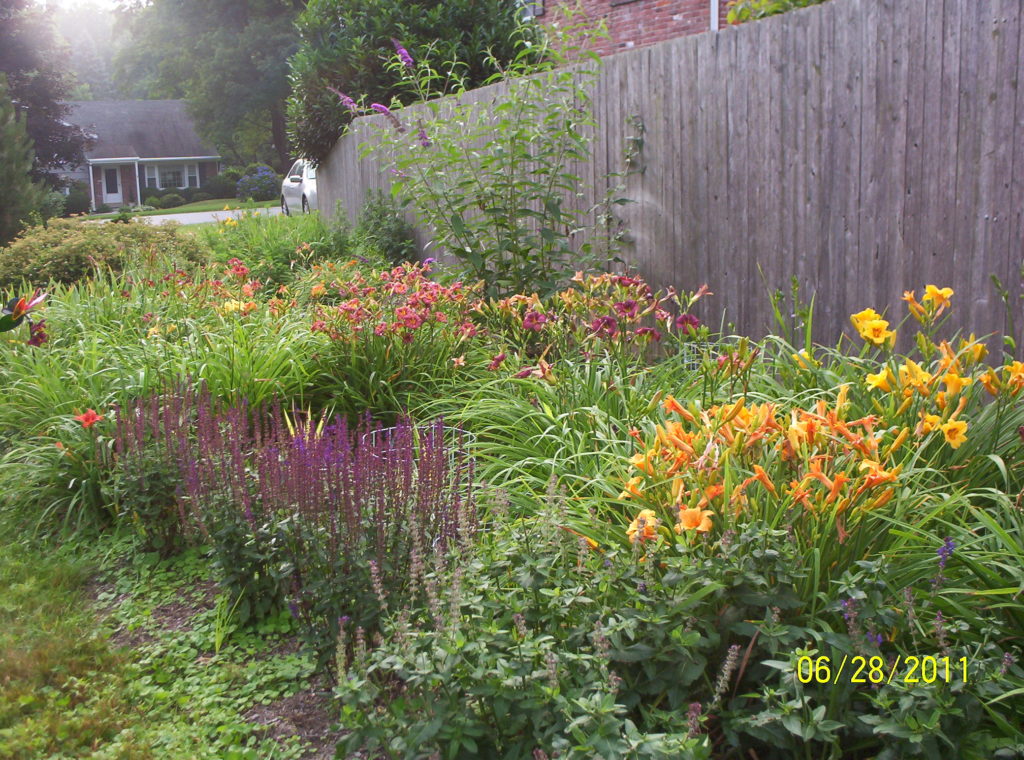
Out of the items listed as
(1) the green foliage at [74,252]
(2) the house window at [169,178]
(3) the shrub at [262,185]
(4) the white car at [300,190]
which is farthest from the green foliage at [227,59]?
(1) the green foliage at [74,252]

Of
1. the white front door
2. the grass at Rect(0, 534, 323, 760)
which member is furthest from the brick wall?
the white front door

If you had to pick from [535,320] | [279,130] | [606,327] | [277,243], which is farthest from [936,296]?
[279,130]

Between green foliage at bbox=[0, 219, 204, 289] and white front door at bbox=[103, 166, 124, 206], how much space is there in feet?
148

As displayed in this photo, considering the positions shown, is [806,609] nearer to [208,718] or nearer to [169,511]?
[208,718]

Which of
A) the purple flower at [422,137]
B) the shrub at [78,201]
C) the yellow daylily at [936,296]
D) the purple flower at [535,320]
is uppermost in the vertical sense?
the shrub at [78,201]

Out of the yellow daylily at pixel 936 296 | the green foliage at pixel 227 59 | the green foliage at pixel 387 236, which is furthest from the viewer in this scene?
the green foliage at pixel 227 59

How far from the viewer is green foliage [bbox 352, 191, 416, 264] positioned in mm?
10039

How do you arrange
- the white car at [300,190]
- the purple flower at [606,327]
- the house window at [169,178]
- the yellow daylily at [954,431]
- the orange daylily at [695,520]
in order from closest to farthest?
1. the orange daylily at [695,520]
2. the yellow daylily at [954,431]
3. the purple flower at [606,327]
4. the white car at [300,190]
5. the house window at [169,178]

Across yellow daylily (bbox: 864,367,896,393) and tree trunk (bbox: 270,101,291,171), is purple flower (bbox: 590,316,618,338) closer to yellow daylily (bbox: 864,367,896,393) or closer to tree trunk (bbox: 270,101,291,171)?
yellow daylily (bbox: 864,367,896,393)

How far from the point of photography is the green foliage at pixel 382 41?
12281 millimetres

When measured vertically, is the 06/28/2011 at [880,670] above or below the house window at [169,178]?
below

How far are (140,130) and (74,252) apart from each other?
158ft

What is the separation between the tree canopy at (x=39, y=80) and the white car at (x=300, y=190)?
8069mm

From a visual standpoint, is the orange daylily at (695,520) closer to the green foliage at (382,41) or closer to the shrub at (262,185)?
the green foliage at (382,41)
